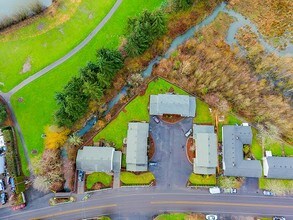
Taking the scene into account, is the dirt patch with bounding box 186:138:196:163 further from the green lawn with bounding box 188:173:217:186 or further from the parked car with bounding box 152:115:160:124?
the parked car with bounding box 152:115:160:124

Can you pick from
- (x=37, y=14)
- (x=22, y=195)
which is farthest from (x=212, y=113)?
(x=37, y=14)

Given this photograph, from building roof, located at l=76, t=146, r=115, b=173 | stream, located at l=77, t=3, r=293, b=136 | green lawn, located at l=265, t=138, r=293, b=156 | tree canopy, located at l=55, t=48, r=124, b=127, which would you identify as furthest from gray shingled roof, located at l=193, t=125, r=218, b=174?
tree canopy, located at l=55, t=48, r=124, b=127

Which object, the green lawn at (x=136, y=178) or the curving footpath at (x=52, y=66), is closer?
the green lawn at (x=136, y=178)

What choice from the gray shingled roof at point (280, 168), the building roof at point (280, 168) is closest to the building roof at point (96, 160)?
the building roof at point (280, 168)

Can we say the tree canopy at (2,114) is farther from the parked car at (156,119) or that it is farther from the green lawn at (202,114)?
the green lawn at (202,114)

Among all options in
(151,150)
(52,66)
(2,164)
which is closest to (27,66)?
(52,66)

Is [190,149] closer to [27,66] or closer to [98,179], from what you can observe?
[98,179]
